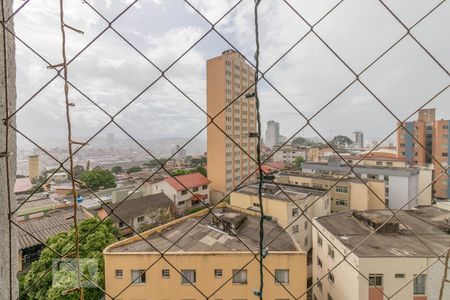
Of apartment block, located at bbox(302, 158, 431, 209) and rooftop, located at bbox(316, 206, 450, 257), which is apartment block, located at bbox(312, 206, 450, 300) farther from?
apartment block, located at bbox(302, 158, 431, 209)

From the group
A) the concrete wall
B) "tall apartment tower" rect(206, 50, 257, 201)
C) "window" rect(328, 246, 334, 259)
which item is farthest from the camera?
"tall apartment tower" rect(206, 50, 257, 201)

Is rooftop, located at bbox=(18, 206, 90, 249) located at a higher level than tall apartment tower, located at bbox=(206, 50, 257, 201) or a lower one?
lower

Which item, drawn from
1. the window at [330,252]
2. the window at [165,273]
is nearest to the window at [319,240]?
the window at [330,252]

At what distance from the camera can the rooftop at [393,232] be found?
5.14 m

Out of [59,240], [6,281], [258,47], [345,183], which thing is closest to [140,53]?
[258,47]

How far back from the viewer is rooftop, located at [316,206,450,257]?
5.14 metres

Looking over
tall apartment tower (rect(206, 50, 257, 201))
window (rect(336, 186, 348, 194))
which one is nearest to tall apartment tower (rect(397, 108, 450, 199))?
window (rect(336, 186, 348, 194))

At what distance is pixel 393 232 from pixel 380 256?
1549 mm

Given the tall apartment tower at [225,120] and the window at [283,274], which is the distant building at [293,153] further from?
the window at [283,274]

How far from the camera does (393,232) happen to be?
6.08 metres

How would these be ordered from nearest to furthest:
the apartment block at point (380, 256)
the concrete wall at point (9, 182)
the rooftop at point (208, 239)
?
1. the concrete wall at point (9, 182)
2. the apartment block at point (380, 256)
3. the rooftop at point (208, 239)

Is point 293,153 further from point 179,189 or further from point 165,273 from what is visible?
point 165,273

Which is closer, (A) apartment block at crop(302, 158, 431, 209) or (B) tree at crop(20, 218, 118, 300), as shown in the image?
(B) tree at crop(20, 218, 118, 300)

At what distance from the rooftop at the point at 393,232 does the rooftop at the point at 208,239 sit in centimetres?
136
